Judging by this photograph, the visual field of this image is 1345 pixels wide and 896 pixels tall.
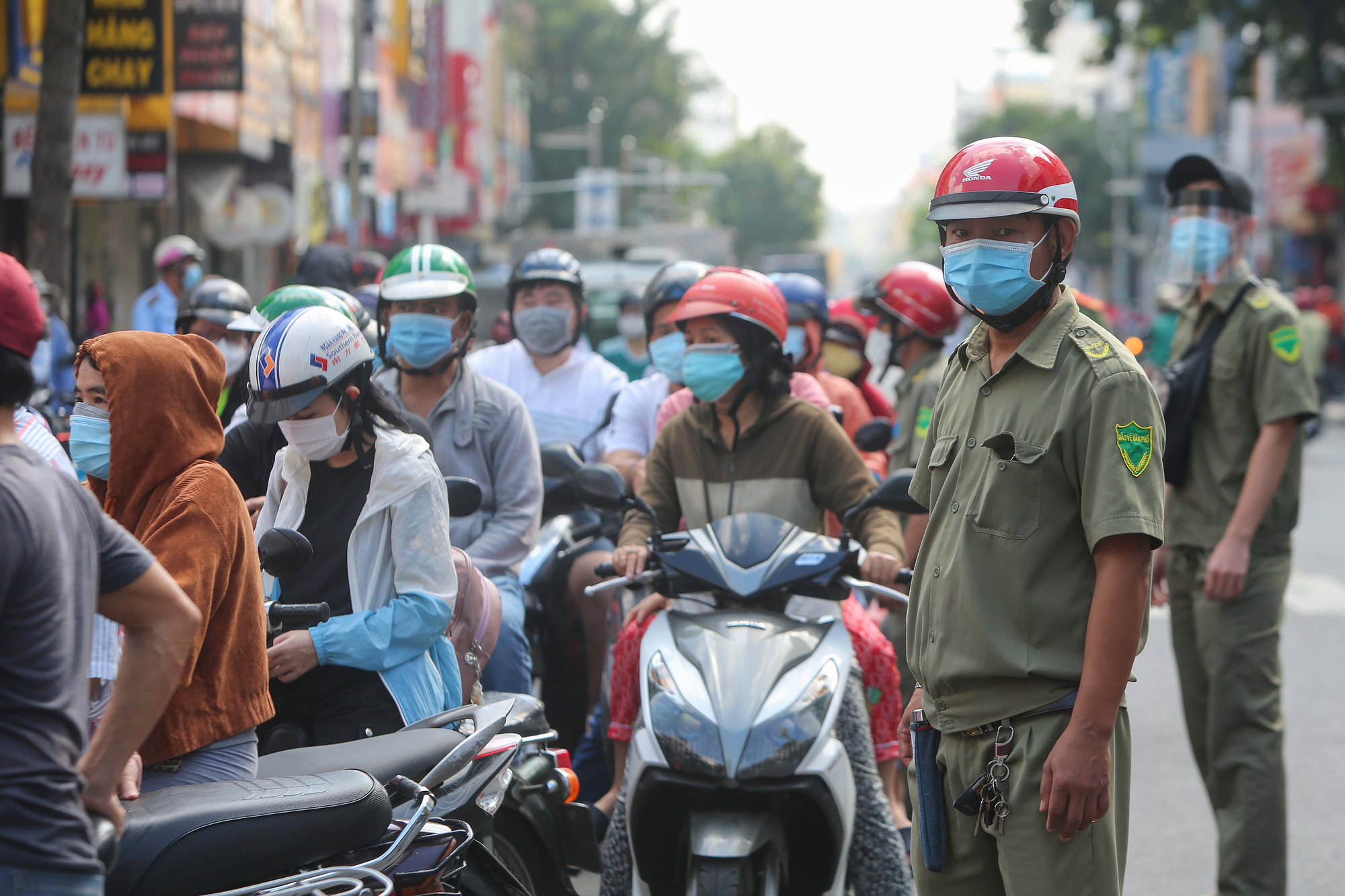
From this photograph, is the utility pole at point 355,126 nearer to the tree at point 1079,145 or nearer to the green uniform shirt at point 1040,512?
the green uniform shirt at point 1040,512

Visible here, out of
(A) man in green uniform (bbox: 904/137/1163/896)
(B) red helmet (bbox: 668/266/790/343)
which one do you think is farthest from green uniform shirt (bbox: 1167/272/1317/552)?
(A) man in green uniform (bbox: 904/137/1163/896)

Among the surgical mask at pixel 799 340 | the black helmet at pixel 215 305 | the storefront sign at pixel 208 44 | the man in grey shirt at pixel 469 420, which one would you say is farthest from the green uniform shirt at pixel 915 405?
the storefront sign at pixel 208 44

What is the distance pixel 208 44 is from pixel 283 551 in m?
15.3

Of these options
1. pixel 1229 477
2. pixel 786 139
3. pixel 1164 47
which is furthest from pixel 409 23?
pixel 786 139

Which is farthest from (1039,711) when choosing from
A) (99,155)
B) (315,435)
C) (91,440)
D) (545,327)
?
(99,155)

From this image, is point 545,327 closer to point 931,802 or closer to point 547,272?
point 547,272

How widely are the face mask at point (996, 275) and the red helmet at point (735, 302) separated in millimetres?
1841

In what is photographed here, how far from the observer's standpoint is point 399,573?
3.74 meters

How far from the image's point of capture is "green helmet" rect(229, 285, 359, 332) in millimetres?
5500

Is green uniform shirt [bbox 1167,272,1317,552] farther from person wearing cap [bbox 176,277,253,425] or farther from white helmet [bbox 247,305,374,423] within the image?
person wearing cap [bbox 176,277,253,425]

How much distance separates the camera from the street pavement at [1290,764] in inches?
216

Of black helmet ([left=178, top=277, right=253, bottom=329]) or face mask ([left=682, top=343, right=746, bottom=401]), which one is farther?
black helmet ([left=178, top=277, right=253, bottom=329])

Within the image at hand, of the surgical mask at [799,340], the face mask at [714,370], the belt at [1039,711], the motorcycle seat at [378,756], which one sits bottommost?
the motorcycle seat at [378,756]

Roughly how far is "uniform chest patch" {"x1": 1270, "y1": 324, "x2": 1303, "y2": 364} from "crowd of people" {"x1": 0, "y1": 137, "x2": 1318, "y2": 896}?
1 cm
